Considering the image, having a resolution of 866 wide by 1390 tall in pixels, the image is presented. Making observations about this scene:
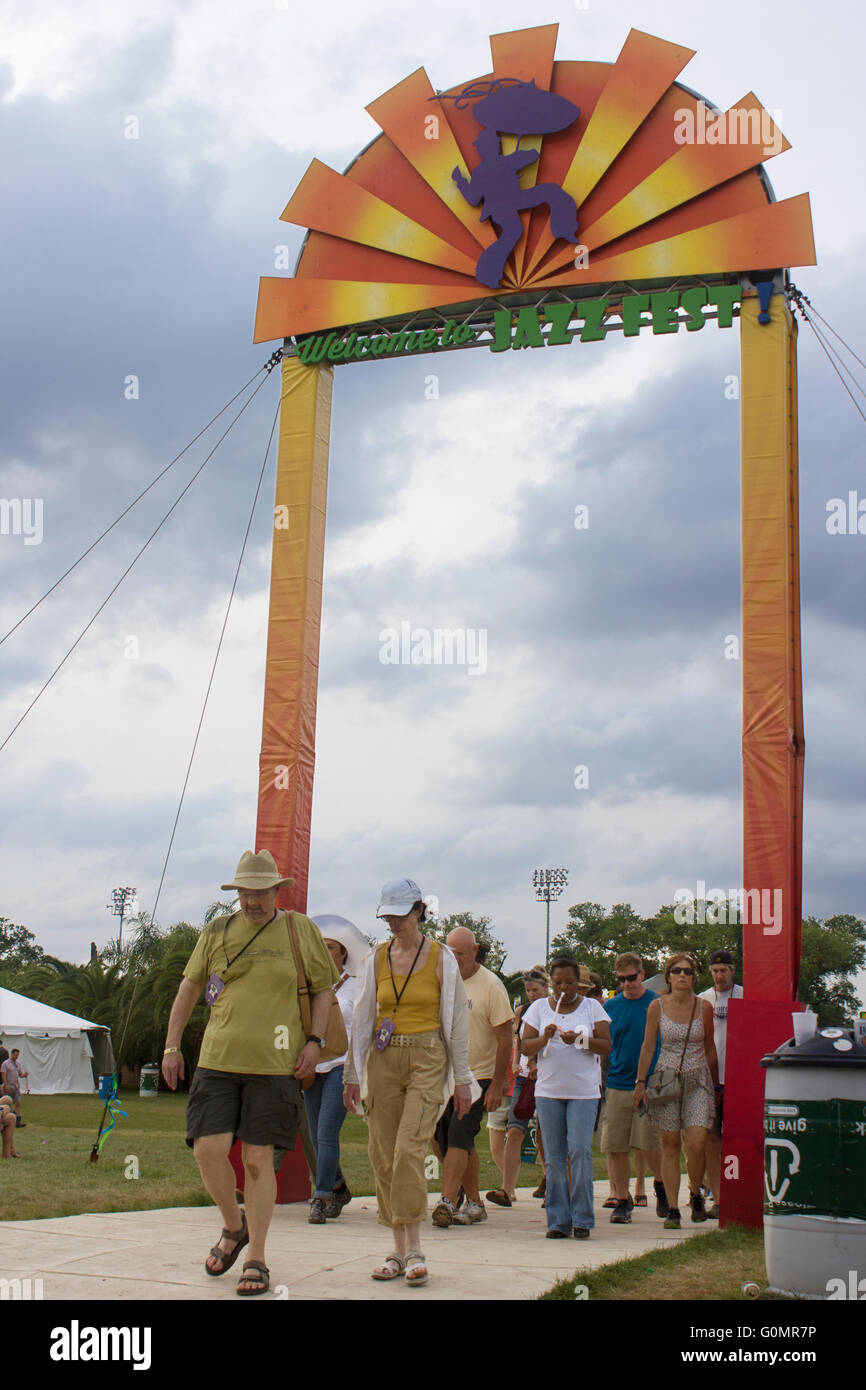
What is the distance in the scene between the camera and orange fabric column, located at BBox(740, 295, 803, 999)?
35.0 feet

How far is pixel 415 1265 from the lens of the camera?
5.17 m

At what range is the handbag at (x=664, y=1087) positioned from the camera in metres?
7.66

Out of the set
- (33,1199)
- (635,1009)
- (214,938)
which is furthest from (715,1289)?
(33,1199)

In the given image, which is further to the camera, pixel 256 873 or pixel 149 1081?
→ pixel 149 1081

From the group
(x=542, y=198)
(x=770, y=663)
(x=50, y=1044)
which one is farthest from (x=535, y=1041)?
(x=50, y=1044)

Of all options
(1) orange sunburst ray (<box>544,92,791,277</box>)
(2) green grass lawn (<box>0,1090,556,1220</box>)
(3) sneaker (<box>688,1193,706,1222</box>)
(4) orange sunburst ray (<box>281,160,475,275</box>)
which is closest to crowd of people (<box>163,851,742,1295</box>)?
(3) sneaker (<box>688,1193,706,1222</box>)

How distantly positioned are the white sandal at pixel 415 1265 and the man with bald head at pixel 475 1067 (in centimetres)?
214

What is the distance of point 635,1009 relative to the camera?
8.41 m

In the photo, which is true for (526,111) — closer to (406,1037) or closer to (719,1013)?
(719,1013)

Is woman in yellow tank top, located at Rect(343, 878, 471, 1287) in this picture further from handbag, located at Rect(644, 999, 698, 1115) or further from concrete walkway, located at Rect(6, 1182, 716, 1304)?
handbag, located at Rect(644, 999, 698, 1115)

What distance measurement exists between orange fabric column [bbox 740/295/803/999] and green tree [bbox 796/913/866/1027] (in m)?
65.3

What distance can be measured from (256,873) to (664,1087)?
3.42 metres

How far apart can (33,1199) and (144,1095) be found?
26963mm
